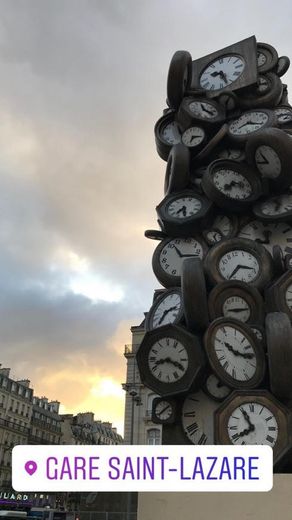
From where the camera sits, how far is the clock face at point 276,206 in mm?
11141

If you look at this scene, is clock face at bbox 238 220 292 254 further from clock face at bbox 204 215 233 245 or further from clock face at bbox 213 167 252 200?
clock face at bbox 213 167 252 200

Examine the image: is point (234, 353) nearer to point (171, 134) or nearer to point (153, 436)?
point (171, 134)

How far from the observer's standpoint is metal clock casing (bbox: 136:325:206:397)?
9609mm

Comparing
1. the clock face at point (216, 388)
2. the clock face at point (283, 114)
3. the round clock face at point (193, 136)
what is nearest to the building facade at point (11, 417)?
the round clock face at point (193, 136)

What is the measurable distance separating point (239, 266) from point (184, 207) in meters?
2.08

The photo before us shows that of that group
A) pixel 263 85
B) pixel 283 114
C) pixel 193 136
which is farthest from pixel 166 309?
pixel 263 85

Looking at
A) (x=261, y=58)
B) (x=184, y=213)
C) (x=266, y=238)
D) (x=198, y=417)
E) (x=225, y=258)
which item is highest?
(x=261, y=58)

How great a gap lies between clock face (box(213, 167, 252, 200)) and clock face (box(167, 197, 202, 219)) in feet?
2.08

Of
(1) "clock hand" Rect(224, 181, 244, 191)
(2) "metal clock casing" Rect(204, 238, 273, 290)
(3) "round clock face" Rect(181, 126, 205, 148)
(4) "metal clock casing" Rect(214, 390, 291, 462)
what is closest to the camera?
(4) "metal clock casing" Rect(214, 390, 291, 462)

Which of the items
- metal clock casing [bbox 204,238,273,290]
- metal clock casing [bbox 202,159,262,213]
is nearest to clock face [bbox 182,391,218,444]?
metal clock casing [bbox 204,238,273,290]

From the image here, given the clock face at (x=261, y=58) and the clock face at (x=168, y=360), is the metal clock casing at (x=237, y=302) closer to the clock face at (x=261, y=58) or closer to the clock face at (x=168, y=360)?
the clock face at (x=168, y=360)

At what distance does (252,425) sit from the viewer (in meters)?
8.70

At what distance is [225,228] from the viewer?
1170 centimetres

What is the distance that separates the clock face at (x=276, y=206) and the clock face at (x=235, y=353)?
3.04m
